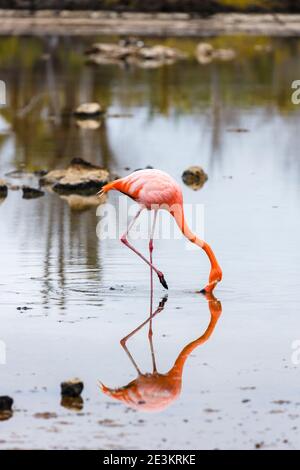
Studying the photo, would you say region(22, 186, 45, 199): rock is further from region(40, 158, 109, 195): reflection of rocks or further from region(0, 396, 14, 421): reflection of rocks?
region(0, 396, 14, 421): reflection of rocks

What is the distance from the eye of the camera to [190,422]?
25.7ft

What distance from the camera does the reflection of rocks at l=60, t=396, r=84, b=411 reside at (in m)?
8.11

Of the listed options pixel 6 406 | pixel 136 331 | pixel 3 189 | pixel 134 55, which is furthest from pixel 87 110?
pixel 6 406

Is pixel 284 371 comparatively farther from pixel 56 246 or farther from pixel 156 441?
pixel 56 246

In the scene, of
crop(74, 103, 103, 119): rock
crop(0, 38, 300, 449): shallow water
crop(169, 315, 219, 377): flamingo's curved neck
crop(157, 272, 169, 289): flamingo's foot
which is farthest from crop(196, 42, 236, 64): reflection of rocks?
crop(169, 315, 219, 377): flamingo's curved neck

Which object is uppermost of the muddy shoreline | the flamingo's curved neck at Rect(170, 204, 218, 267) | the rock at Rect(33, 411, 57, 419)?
the muddy shoreline

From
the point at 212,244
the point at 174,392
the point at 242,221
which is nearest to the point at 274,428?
the point at 174,392

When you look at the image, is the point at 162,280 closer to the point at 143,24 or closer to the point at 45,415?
the point at 45,415

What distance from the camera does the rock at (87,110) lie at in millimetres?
23438

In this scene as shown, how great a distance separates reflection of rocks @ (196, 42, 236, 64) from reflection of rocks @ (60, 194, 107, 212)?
1958cm

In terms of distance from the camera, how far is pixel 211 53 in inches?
1431

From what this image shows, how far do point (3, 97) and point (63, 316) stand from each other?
15.9m

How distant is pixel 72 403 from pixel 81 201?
7.62m

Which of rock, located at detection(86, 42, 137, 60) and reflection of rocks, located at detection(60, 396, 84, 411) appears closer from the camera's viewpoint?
reflection of rocks, located at detection(60, 396, 84, 411)
